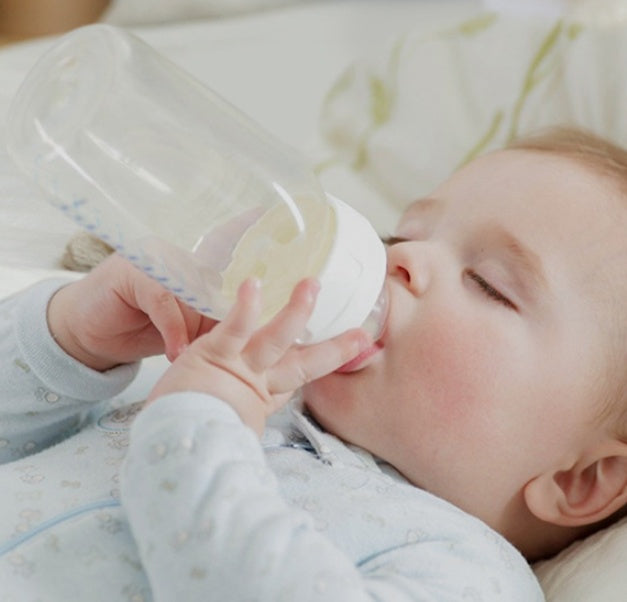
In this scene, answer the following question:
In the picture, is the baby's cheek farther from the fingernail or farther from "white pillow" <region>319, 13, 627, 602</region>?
"white pillow" <region>319, 13, 627, 602</region>

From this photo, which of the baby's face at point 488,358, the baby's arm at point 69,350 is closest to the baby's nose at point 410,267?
the baby's face at point 488,358

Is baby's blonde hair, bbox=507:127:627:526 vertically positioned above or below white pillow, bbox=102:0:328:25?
above

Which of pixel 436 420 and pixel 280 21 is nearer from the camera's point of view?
pixel 436 420

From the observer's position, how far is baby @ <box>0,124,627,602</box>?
2.51 ft

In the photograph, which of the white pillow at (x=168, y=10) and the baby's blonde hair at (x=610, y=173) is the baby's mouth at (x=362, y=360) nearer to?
the baby's blonde hair at (x=610, y=173)

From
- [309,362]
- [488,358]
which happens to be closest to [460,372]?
[488,358]

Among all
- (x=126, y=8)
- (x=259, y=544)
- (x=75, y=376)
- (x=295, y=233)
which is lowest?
(x=126, y=8)

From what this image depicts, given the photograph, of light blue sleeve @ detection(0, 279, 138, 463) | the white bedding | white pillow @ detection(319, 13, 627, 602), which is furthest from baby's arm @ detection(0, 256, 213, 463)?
white pillow @ detection(319, 13, 627, 602)

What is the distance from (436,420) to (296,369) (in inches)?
6.2

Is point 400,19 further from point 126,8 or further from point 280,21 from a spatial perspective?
point 126,8

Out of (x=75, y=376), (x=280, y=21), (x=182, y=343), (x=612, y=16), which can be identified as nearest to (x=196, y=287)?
(x=182, y=343)

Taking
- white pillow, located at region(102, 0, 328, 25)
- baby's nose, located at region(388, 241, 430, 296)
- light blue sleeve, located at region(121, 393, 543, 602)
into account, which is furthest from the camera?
white pillow, located at region(102, 0, 328, 25)

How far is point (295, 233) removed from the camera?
0.86m

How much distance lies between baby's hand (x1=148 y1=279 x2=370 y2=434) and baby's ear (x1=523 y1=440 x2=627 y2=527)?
0.80ft
